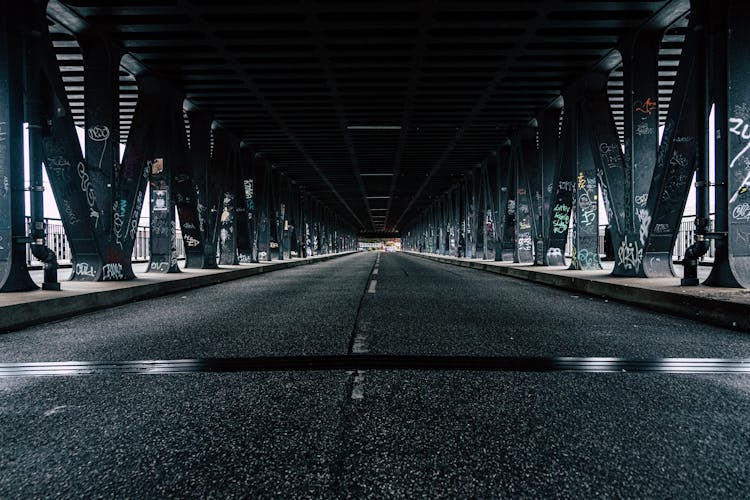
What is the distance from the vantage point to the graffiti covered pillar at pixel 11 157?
25.1 feet

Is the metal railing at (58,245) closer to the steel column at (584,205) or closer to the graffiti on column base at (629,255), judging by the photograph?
the steel column at (584,205)

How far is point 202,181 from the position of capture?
1703 cm

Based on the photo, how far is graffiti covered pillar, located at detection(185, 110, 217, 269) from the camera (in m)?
16.7

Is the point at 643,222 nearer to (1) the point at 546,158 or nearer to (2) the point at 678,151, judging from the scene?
(2) the point at 678,151

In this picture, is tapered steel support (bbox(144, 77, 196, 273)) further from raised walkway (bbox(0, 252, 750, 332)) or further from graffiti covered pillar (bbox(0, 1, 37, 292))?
graffiti covered pillar (bbox(0, 1, 37, 292))

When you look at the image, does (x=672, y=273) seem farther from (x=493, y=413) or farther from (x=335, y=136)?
(x=335, y=136)

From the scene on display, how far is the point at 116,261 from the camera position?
10.8 metres

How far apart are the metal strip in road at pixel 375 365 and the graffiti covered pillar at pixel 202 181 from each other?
12.9 meters

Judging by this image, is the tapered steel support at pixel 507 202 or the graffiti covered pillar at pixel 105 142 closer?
the graffiti covered pillar at pixel 105 142

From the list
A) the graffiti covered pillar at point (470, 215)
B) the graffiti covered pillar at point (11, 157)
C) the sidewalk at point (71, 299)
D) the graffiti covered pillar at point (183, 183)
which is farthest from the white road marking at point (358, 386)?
the graffiti covered pillar at point (470, 215)

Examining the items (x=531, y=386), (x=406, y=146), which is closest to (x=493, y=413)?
(x=531, y=386)

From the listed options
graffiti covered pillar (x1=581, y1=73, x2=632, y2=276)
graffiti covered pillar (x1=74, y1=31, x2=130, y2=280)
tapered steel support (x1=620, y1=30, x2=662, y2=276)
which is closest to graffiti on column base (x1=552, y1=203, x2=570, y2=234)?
graffiti covered pillar (x1=581, y1=73, x2=632, y2=276)

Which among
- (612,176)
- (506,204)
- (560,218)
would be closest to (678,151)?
(612,176)

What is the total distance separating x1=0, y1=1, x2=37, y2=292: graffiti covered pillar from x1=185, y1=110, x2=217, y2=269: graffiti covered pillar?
8.46 meters
